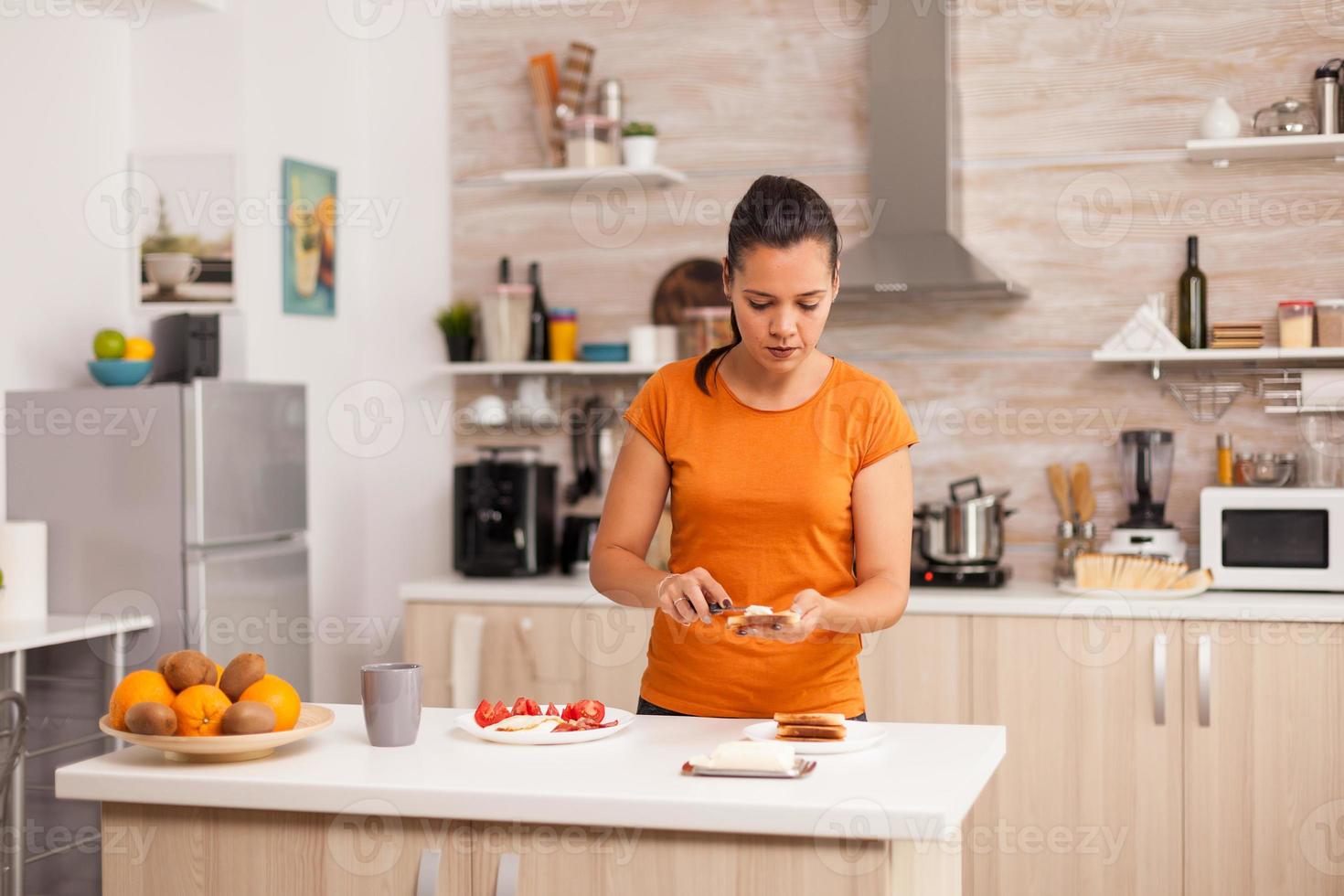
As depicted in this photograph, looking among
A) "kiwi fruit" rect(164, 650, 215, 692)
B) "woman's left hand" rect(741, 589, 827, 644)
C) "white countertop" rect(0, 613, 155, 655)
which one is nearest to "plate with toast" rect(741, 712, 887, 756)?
"woman's left hand" rect(741, 589, 827, 644)

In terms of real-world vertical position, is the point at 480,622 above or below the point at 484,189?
below

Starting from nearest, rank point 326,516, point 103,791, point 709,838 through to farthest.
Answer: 1. point 709,838
2. point 103,791
3. point 326,516

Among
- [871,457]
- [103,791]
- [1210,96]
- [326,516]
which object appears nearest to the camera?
[103,791]

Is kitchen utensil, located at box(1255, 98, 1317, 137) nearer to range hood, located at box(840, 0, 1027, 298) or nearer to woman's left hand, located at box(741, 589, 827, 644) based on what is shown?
range hood, located at box(840, 0, 1027, 298)

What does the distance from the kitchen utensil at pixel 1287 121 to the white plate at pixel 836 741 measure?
2433 millimetres

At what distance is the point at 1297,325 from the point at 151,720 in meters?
3.02

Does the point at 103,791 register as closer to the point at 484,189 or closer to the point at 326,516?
the point at 326,516

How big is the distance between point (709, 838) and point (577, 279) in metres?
2.94

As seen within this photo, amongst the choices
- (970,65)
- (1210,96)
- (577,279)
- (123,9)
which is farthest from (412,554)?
(1210,96)

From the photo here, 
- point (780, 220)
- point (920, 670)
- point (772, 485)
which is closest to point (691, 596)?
point (772, 485)

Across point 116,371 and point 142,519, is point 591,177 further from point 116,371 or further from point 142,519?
point 142,519

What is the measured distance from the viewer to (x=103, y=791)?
1.78 metres

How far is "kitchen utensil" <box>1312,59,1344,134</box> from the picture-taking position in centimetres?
362

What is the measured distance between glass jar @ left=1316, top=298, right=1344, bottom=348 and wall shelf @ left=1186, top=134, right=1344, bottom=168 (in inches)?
15.5
